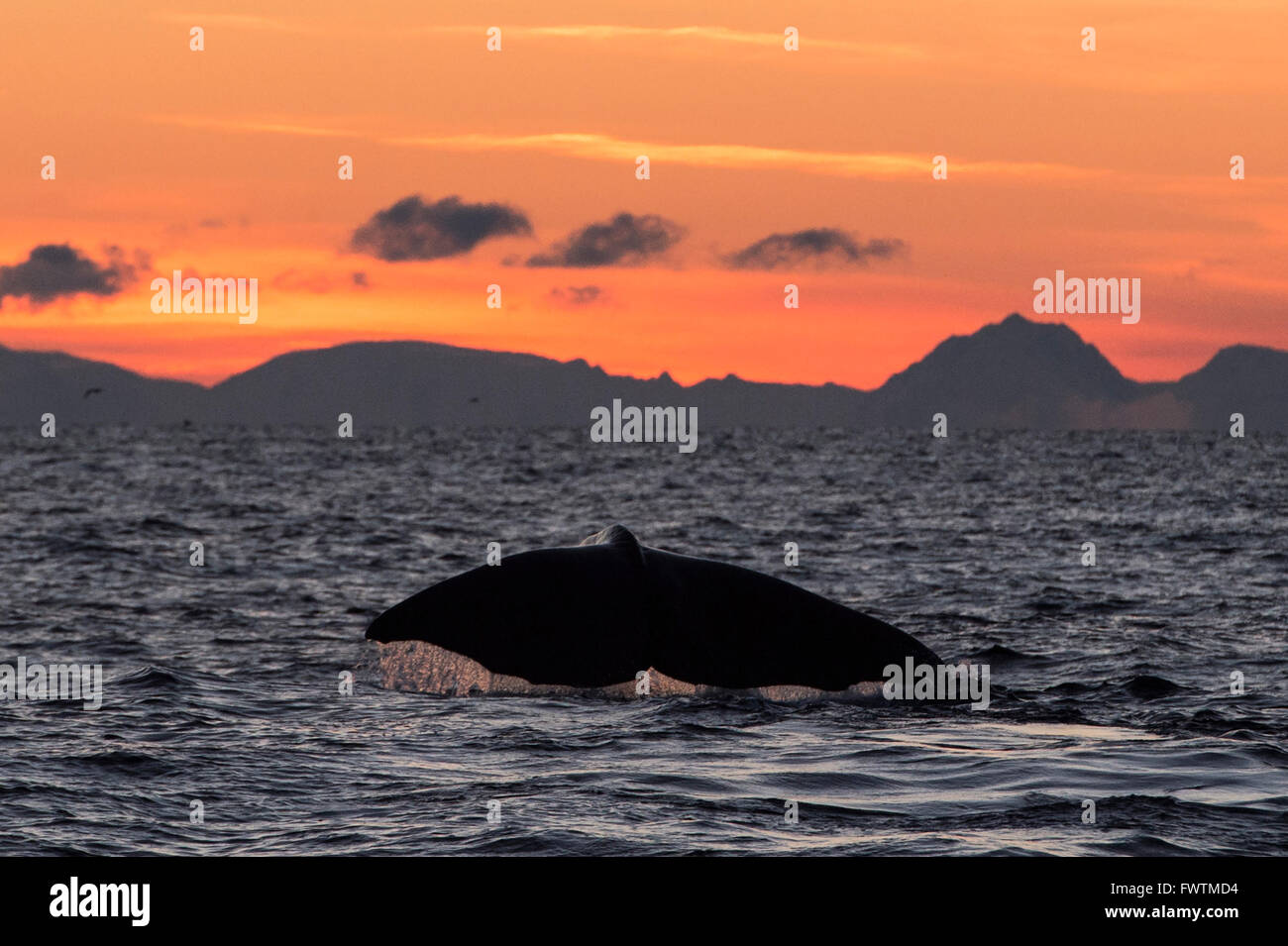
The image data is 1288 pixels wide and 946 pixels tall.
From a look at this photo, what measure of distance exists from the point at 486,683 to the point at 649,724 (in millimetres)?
1893

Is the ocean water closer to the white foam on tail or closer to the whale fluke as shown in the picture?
the white foam on tail

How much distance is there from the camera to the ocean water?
831cm

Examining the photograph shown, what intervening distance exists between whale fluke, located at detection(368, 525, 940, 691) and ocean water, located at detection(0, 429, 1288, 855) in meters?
0.48

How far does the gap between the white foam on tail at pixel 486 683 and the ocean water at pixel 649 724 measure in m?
0.18

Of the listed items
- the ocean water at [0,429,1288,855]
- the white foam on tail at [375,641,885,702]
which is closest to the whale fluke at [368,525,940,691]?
the white foam on tail at [375,641,885,702]

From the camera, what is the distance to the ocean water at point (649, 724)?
27.3 ft

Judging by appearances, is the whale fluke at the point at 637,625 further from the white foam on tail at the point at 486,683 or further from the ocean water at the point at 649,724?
the ocean water at the point at 649,724

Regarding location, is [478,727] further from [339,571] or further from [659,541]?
[659,541]

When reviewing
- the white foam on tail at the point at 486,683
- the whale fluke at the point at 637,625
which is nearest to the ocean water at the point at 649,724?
the white foam on tail at the point at 486,683

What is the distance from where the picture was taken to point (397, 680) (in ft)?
35.4

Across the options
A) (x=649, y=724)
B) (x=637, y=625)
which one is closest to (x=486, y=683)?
(x=637, y=625)

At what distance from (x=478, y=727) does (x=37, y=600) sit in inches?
507
